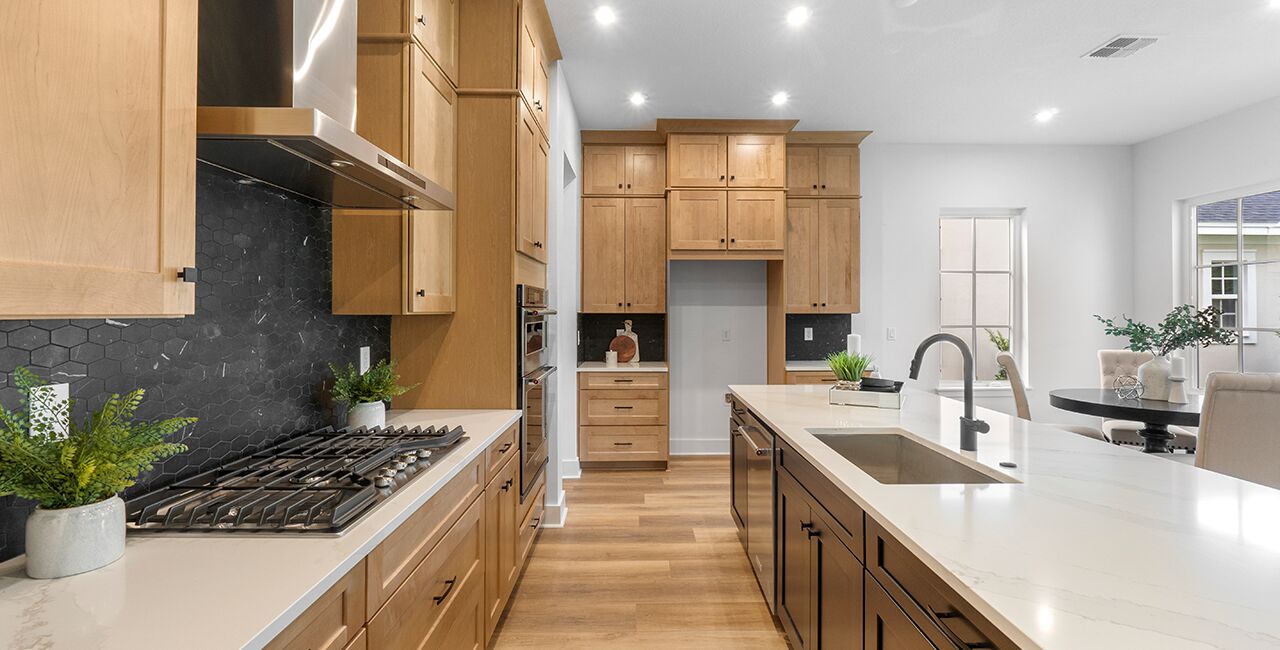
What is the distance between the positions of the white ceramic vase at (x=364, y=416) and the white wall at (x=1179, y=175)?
19.3ft

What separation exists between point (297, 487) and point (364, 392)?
2.58 ft

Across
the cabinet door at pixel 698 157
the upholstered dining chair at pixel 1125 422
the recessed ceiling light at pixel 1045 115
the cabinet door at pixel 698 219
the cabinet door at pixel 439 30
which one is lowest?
the upholstered dining chair at pixel 1125 422

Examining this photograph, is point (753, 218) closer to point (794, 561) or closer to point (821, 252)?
point (821, 252)

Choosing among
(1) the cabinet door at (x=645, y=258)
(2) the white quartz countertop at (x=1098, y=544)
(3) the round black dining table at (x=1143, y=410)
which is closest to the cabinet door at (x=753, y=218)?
(1) the cabinet door at (x=645, y=258)

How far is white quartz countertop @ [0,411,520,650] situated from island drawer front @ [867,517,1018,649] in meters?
1.04

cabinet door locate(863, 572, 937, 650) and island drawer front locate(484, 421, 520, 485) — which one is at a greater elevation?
island drawer front locate(484, 421, 520, 485)

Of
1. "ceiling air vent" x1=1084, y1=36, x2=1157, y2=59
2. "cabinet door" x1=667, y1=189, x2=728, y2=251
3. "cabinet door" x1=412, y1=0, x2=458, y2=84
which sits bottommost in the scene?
"cabinet door" x1=667, y1=189, x2=728, y2=251

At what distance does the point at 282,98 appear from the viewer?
1.34 meters

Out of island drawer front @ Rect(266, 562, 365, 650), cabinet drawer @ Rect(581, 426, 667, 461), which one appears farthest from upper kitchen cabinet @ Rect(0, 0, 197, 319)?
cabinet drawer @ Rect(581, 426, 667, 461)

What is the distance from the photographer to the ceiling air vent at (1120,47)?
10.5ft

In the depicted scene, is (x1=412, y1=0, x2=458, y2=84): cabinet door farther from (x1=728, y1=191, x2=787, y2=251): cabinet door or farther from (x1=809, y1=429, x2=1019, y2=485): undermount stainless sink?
(x1=728, y1=191, x2=787, y2=251): cabinet door

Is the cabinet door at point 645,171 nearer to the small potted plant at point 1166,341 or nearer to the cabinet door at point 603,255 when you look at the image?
the cabinet door at point 603,255

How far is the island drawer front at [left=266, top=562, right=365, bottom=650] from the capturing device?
861 millimetres

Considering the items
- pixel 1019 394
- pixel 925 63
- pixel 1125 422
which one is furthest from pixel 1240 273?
pixel 925 63
